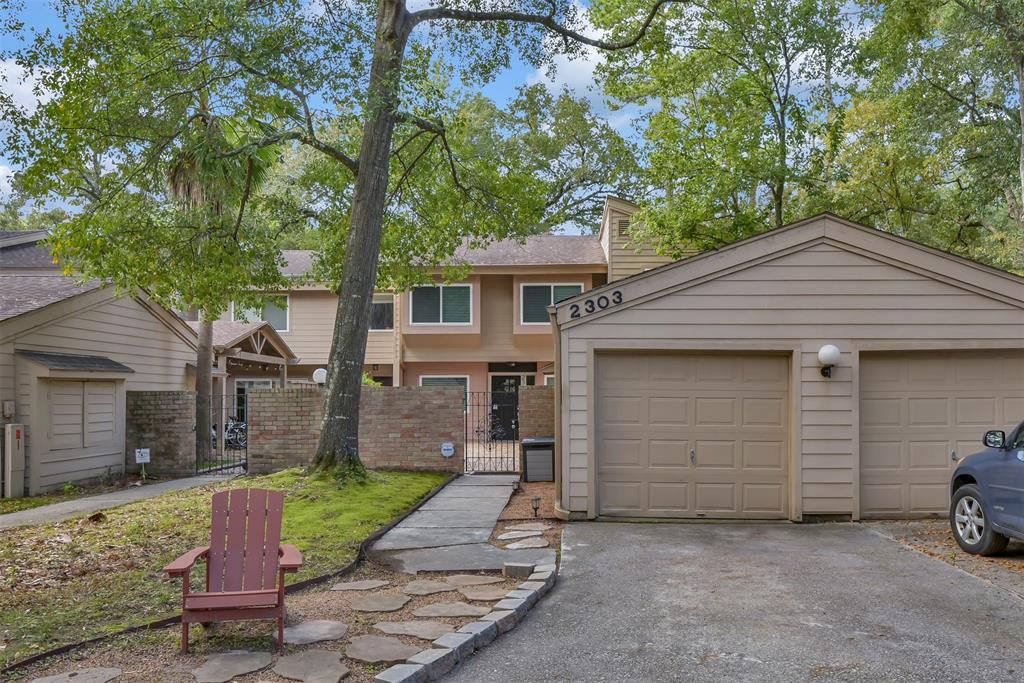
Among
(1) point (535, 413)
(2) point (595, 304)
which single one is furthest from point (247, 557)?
(1) point (535, 413)

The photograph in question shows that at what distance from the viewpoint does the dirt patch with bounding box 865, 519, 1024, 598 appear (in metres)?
6.85

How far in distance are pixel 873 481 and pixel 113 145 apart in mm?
12487

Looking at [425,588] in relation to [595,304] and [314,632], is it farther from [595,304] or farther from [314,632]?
[595,304]

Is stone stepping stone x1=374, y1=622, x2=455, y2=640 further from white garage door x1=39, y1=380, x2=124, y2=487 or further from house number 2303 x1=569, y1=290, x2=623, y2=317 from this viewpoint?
white garage door x1=39, y1=380, x2=124, y2=487

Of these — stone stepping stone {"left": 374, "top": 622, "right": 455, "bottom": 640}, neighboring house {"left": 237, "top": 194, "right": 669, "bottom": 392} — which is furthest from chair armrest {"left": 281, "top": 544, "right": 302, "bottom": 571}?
neighboring house {"left": 237, "top": 194, "right": 669, "bottom": 392}

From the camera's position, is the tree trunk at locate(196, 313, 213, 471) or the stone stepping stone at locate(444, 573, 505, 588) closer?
the stone stepping stone at locate(444, 573, 505, 588)

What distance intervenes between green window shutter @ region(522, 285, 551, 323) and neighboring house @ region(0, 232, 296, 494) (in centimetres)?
846

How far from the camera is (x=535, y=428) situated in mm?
14945

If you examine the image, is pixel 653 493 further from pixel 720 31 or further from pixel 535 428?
pixel 720 31

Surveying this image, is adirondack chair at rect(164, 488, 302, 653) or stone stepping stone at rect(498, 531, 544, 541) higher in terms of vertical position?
adirondack chair at rect(164, 488, 302, 653)

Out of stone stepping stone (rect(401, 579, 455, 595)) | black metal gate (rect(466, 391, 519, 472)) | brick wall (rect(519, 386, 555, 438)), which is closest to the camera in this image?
stone stepping stone (rect(401, 579, 455, 595))

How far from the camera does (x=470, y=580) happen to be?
6.76 meters

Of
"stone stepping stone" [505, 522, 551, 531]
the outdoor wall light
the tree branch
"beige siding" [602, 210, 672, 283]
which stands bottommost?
"stone stepping stone" [505, 522, 551, 531]

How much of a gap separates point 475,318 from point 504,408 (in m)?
2.85
